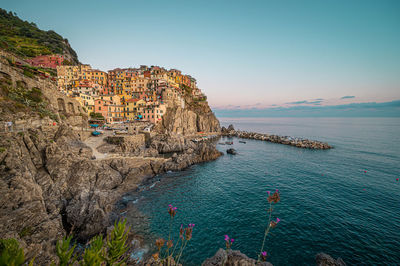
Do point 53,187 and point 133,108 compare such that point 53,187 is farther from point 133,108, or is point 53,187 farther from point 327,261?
point 133,108

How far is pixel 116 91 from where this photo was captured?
72438mm

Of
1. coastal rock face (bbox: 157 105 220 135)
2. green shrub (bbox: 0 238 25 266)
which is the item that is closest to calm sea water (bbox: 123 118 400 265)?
green shrub (bbox: 0 238 25 266)

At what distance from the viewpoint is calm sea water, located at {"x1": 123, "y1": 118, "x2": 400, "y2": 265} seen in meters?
15.1

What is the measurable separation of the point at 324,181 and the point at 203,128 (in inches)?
2264

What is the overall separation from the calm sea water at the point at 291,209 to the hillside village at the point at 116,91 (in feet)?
122

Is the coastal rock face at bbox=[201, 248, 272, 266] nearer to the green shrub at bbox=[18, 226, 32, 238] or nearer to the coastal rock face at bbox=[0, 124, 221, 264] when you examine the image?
the coastal rock face at bbox=[0, 124, 221, 264]

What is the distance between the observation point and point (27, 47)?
65.1 m

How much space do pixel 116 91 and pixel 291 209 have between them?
3072 inches

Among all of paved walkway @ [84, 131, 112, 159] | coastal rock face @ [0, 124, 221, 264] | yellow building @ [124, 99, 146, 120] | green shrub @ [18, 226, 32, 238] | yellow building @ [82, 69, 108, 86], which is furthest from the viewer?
yellow building @ [82, 69, 108, 86]

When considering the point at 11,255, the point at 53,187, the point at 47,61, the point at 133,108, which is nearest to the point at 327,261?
the point at 11,255

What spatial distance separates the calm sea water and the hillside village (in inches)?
1459

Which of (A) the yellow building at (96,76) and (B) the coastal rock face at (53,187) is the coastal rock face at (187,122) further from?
(A) the yellow building at (96,76)

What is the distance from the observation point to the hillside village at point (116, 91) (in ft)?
174

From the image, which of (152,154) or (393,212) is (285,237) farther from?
(152,154)
